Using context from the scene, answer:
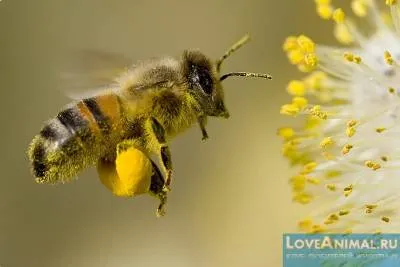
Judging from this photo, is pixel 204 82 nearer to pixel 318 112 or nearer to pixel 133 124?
pixel 133 124

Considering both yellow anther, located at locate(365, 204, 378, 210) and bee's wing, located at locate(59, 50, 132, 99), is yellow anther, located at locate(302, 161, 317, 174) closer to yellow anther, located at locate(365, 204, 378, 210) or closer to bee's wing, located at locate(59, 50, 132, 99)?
yellow anther, located at locate(365, 204, 378, 210)

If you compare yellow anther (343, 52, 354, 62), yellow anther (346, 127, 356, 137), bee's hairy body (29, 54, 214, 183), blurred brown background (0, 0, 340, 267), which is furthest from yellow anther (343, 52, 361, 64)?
blurred brown background (0, 0, 340, 267)

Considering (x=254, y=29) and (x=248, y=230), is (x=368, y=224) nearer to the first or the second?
(x=248, y=230)

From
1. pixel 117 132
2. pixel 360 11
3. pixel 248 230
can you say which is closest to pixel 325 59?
pixel 360 11

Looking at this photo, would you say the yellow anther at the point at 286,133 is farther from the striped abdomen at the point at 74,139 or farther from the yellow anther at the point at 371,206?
the striped abdomen at the point at 74,139

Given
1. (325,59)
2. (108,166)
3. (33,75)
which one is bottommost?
A: (108,166)

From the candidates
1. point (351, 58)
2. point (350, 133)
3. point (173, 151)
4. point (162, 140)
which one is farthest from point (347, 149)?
point (173, 151)
